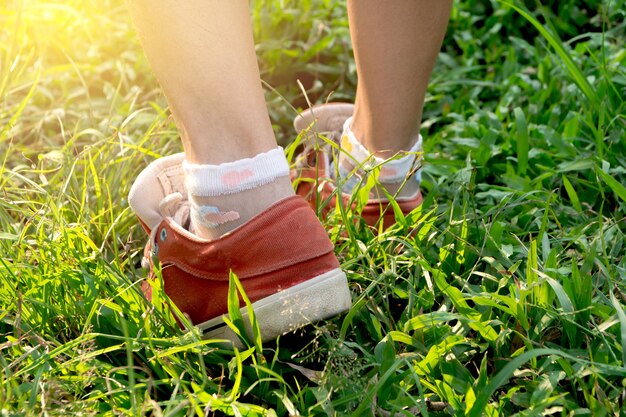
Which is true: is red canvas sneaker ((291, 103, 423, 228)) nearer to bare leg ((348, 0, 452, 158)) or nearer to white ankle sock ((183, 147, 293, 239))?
bare leg ((348, 0, 452, 158))

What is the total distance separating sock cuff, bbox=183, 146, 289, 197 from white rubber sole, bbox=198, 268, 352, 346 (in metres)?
0.20

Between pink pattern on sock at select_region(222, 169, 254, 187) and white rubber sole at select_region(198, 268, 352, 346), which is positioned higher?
pink pattern on sock at select_region(222, 169, 254, 187)

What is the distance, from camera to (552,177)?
6.98 ft

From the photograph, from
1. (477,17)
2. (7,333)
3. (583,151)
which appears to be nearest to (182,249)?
(7,333)

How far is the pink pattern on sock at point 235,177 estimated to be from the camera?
1428 millimetres

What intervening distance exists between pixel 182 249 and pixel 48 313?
29 cm

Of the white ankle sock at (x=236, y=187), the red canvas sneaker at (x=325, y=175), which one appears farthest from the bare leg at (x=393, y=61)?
the white ankle sock at (x=236, y=187)

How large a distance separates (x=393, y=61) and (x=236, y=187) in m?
0.53

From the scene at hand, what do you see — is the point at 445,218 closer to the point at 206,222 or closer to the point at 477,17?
the point at 206,222

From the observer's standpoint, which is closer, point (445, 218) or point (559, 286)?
point (559, 286)

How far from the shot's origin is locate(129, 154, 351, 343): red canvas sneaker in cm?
140

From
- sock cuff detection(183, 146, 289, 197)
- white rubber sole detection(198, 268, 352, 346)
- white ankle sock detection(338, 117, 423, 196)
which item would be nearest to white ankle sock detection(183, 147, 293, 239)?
sock cuff detection(183, 146, 289, 197)

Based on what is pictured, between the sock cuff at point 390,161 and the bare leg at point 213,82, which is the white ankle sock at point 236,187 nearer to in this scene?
the bare leg at point 213,82

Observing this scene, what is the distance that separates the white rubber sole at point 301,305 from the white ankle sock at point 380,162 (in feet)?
1.30
